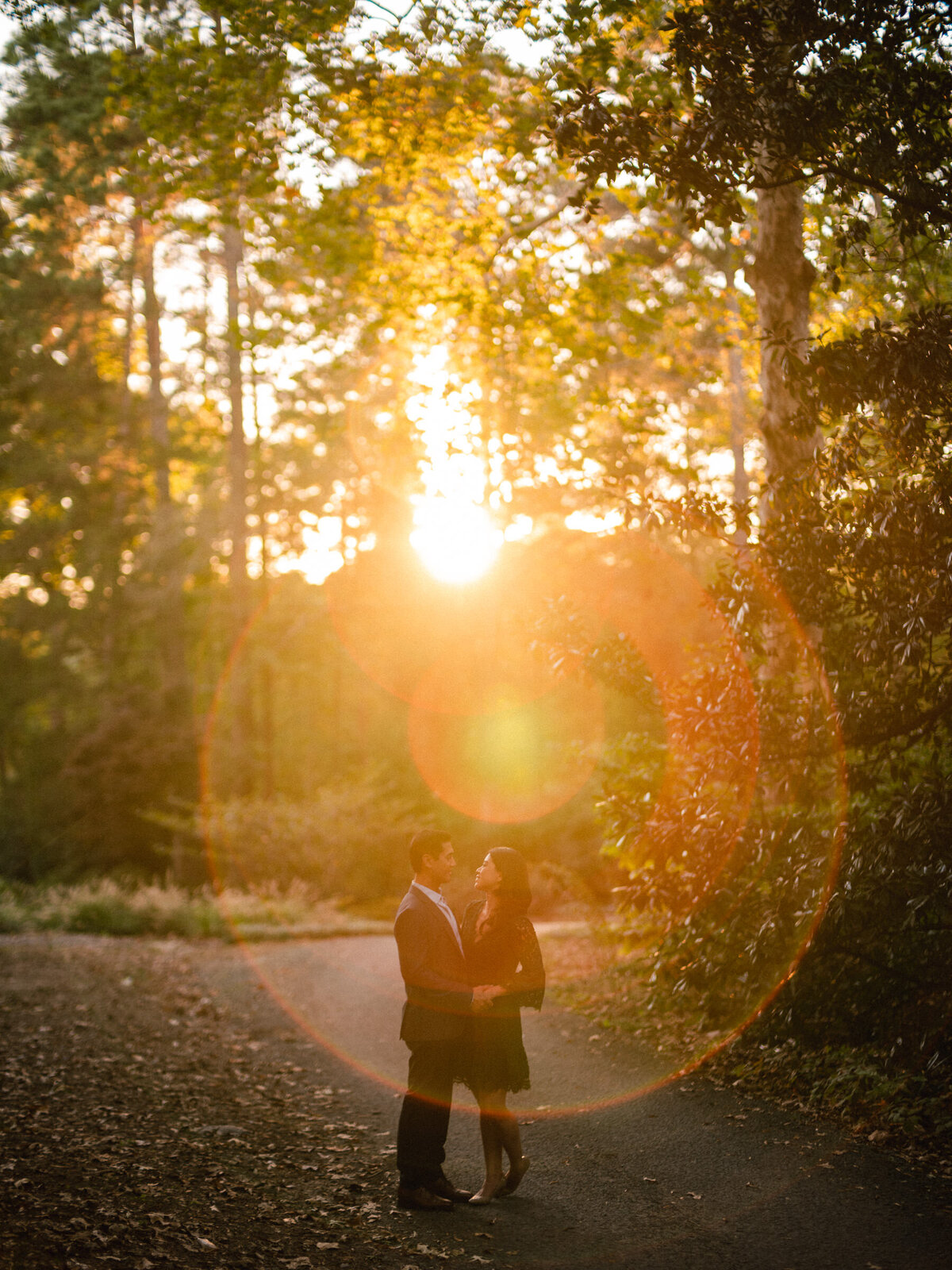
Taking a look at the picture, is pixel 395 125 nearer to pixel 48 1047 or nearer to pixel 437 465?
pixel 437 465

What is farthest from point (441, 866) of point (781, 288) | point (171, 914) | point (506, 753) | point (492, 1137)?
point (506, 753)

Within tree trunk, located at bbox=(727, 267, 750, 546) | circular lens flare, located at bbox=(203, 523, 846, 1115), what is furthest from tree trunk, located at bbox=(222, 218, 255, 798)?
circular lens flare, located at bbox=(203, 523, 846, 1115)

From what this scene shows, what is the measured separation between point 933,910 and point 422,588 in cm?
2675

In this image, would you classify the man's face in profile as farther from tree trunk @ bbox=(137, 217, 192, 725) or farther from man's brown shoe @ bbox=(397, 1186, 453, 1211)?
tree trunk @ bbox=(137, 217, 192, 725)

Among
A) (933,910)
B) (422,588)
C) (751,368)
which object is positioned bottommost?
(933,910)

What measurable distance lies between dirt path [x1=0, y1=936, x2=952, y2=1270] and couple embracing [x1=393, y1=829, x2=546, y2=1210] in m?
0.27

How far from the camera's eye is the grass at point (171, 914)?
55.7 feet

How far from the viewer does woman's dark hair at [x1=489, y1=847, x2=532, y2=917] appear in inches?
212

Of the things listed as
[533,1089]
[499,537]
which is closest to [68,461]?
[499,537]

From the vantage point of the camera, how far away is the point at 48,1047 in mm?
8984

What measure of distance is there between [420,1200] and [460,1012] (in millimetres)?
983

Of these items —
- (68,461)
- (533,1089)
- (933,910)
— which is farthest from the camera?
(68,461)

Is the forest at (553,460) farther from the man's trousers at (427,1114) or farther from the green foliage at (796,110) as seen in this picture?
the man's trousers at (427,1114)

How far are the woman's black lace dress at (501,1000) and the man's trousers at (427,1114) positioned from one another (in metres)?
0.12
